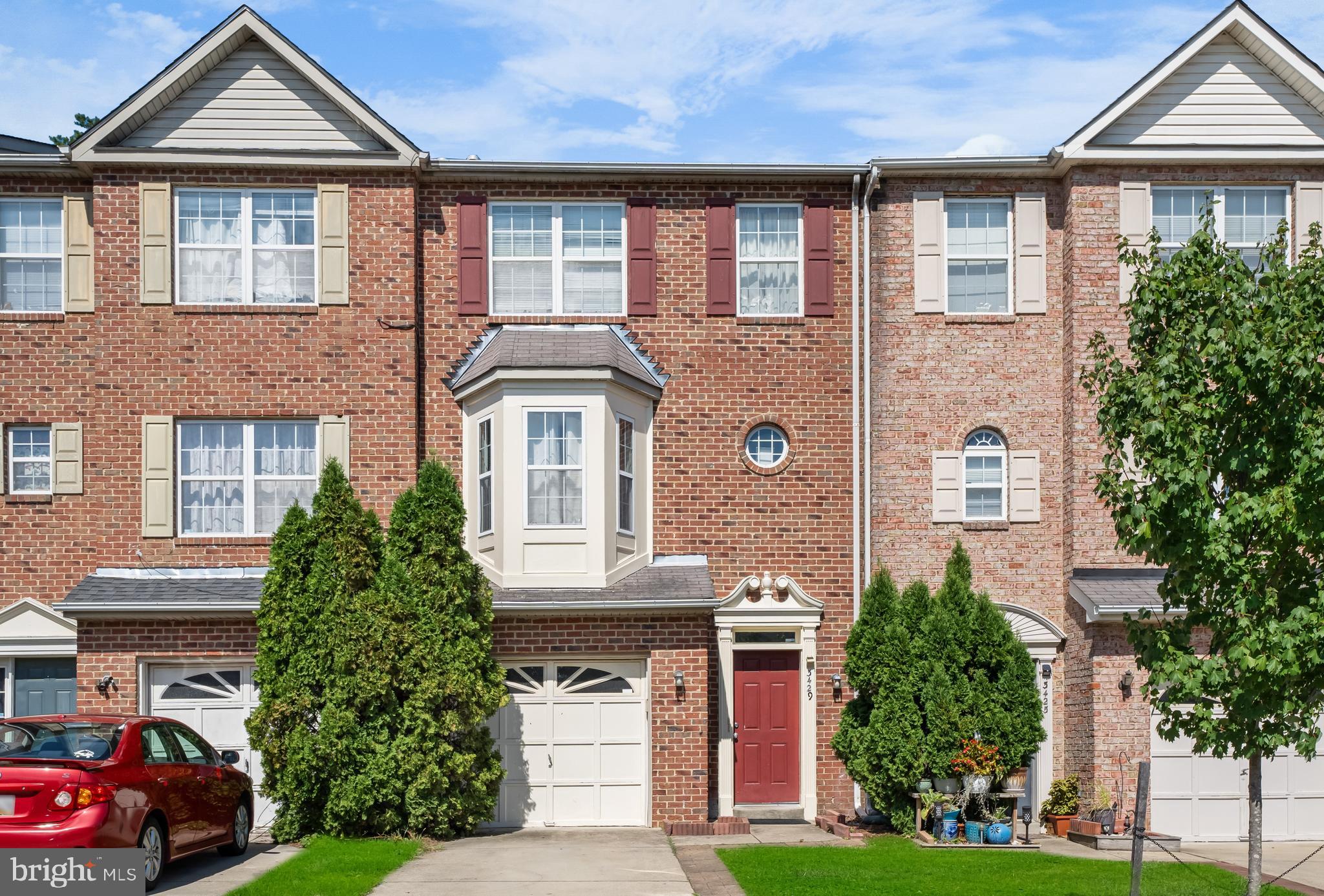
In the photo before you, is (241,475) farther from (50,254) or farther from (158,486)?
(50,254)

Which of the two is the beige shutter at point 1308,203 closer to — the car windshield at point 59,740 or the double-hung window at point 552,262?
the double-hung window at point 552,262

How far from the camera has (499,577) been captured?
18406 millimetres

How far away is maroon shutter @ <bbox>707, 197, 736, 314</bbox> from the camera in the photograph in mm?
19781

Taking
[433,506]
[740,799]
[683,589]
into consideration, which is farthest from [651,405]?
[740,799]

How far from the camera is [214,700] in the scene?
1828 centimetres

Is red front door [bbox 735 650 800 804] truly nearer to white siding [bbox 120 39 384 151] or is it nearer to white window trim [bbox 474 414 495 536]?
white window trim [bbox 474 414 495 536]

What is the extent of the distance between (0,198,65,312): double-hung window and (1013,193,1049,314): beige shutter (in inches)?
508

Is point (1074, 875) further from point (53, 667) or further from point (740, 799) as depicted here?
point (53, 667)

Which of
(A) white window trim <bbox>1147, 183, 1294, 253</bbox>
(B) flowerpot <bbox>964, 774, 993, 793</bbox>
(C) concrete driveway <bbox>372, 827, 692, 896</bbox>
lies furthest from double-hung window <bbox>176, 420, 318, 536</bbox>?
(A) white window trim <bbox>1147, 183, 1294, 253</bbox>

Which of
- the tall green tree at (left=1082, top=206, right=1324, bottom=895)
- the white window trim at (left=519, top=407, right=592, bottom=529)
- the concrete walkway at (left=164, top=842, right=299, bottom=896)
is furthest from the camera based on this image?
the white window trim at (left=519, top=407, right=592, bottom=529)

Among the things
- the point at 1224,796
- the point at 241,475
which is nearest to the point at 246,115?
the point at 241,475

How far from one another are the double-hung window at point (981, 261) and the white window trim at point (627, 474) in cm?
473

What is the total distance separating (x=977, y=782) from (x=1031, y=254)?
7233mm

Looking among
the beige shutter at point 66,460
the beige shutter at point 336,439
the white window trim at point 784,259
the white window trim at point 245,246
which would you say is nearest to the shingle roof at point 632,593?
the beige shutter at point 336,439
